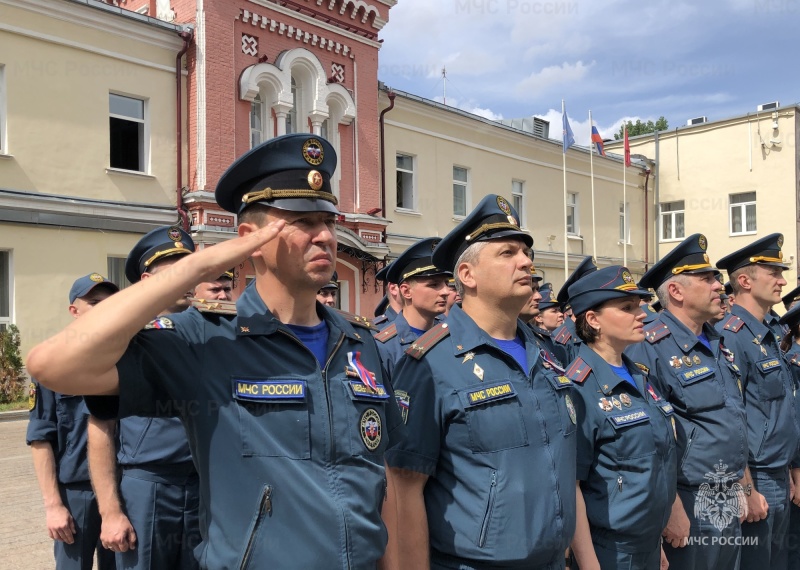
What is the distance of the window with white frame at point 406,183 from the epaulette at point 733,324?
13.5 meters

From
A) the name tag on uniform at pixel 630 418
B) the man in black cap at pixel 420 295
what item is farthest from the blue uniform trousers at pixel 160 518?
the man in black cap at pixel 420 295

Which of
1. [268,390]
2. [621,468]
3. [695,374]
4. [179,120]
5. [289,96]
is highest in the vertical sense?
[289,96]

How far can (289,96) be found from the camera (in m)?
14.7

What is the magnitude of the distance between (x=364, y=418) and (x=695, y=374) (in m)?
2.49

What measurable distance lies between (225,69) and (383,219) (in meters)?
5.02

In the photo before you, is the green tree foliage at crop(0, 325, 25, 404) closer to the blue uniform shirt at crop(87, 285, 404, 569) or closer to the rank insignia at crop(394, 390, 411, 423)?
the rank insignia at crop(394, 390, 411, 423)

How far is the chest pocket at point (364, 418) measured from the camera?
2.08 meters


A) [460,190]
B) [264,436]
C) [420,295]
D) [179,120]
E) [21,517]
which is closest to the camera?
[264,436]

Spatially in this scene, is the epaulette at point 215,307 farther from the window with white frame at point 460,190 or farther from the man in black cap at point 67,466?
the window with white frame at point 460,190

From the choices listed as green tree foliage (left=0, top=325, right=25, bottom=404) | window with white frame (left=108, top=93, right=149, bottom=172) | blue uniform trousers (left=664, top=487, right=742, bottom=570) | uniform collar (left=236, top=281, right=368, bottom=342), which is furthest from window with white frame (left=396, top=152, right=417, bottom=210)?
uniform collar (left=236, top=281, right=368, bottom=342)

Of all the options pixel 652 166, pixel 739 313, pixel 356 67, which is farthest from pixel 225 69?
pixel 652 166

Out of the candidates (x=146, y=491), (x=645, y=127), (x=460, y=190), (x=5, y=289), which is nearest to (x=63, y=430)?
(x=146, y=491)

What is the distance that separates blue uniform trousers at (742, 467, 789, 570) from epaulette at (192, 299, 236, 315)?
3.55m

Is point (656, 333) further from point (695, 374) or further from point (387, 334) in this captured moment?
point (387, 334)
